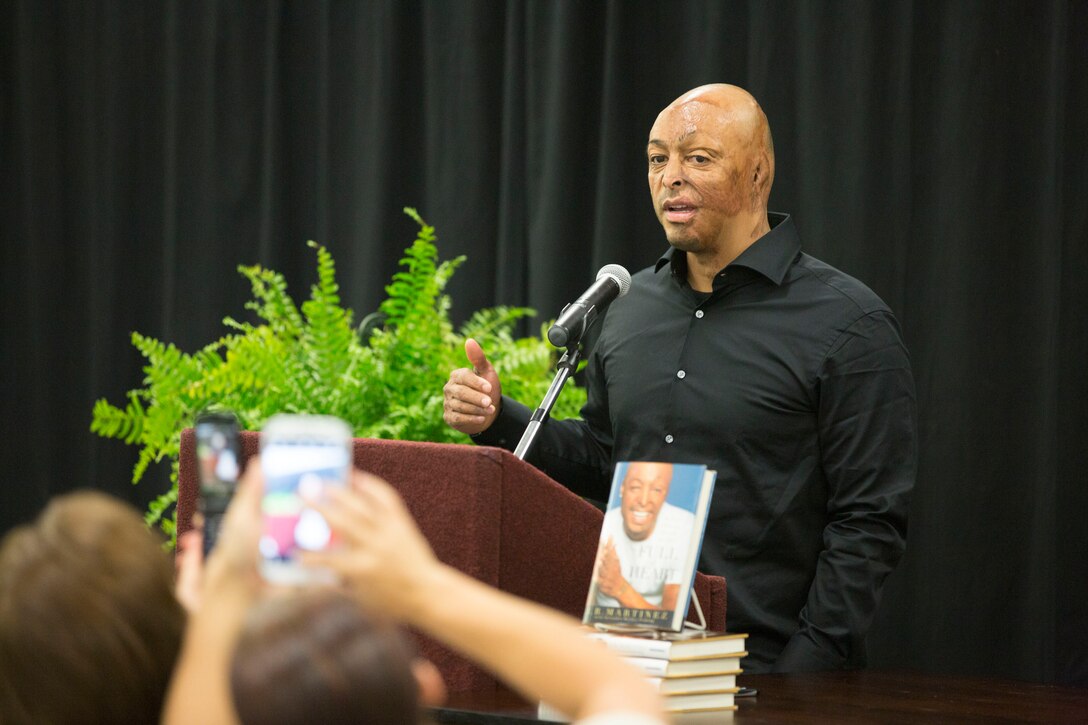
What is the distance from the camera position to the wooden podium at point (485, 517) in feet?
5.91

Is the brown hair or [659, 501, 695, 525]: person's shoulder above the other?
the brown hair

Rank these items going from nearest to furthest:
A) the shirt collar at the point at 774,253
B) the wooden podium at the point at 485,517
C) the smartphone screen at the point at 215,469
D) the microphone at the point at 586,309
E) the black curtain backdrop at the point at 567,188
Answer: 1. the smartphone screen at the point at 215,469
2. the wooden podium at the point at 485,517
3. the microphone at the point at 586,309
4. the shirt collar at the point at 774,253
5. the black curtain backdrop at the point at 567,188

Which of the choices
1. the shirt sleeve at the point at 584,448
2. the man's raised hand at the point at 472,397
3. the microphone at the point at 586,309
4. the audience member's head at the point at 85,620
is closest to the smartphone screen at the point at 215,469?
the audience member's head at the point at 85,620

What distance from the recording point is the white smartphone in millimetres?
880

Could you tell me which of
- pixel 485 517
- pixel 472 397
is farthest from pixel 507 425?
pixel 485 517

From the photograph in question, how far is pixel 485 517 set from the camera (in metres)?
1.80

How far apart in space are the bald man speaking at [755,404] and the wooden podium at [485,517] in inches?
20.2

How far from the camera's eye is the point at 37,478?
515 cm

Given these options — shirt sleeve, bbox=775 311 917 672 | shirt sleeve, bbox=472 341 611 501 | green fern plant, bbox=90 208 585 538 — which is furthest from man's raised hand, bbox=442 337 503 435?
shirt sleeve, bbox=775 311 917 672

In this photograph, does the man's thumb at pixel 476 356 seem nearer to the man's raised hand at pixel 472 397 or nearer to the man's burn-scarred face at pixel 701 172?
the man's raised hand at pixel 472 397

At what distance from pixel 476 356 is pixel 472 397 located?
8cm

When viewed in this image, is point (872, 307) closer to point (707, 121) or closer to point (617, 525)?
point (707, 121)

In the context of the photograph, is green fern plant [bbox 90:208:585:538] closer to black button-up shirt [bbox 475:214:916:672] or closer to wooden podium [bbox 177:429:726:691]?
black button-up shirt [bbox 475:214:916:672]

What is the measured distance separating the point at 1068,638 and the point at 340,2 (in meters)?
3.10
